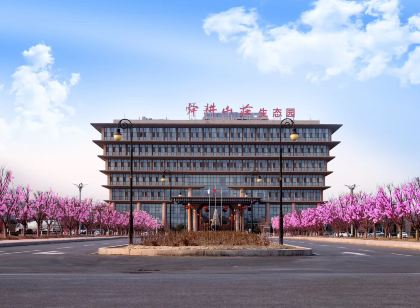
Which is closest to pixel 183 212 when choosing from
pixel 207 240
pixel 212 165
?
pixel 212 165

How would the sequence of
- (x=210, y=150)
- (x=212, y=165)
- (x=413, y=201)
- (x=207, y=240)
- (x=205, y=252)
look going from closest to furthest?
(x=205, y=252), (x=207, y=240), (x=413, y=201), (x=212, y=165), (x=210, y=150)

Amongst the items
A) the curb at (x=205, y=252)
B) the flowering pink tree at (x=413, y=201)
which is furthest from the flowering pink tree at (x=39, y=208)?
the curb at (x=205, y=252)

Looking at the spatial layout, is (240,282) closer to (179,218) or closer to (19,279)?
(19,279)

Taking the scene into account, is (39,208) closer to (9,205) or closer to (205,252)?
(9,205)

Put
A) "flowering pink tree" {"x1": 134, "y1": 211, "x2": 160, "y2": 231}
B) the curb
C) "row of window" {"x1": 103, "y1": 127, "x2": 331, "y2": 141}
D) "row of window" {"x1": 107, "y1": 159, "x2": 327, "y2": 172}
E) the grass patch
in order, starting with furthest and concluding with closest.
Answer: "row of window" {"x1": 103, "y1": 127, "x2": 331, "y2": 141}, "row of window" {"x1": 107, "y1": 159, "x2": 327, "y2": 172}, "flowering pink tree" {"x1": 134, "y1": 211, "x2": 160, "y2": 231}, the grass patch, the curb

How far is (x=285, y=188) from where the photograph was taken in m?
160

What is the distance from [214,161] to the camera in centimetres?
16150

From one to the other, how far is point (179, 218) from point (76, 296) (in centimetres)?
15395

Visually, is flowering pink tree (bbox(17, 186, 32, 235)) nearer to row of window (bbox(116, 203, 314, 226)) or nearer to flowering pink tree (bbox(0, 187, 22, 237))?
flowering pink tree (bbox(0, 187, 22, 237))

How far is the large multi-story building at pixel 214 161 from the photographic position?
526ft

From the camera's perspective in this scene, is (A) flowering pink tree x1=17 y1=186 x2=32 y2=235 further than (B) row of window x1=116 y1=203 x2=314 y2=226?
No

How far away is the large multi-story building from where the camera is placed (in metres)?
160

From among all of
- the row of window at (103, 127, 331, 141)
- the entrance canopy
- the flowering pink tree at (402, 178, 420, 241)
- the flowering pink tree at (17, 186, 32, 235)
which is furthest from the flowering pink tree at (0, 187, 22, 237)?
the row of window at (103, 127, 331, 141)

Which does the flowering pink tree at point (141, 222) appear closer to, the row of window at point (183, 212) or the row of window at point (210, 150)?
the row of window at point (183, 212)
